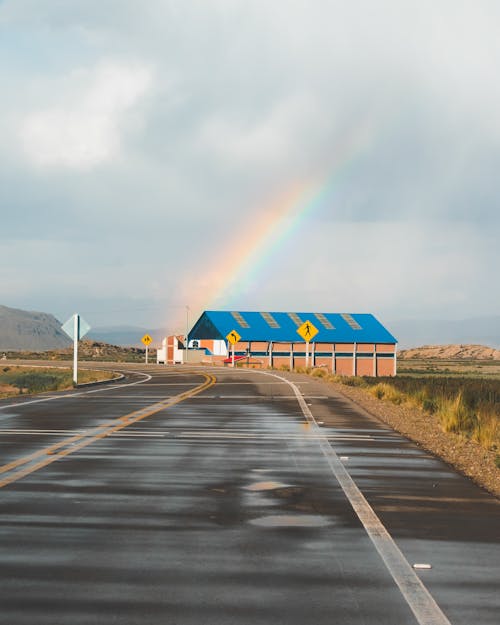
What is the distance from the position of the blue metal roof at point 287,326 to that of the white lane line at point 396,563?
87600 millimetres

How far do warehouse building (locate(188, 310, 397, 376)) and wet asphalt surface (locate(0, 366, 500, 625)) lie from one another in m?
81.0

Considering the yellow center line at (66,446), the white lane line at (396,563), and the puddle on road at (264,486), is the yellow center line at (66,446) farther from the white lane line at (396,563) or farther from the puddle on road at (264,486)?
the white lane line at (396,563)

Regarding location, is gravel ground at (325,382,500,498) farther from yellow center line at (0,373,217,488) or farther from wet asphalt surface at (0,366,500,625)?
yellow center line at (0,373,217,488)

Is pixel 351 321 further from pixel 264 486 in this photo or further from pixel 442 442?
pixel 264 486

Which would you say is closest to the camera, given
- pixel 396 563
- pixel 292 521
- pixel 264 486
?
pixel 396 563

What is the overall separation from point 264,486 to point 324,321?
314ft

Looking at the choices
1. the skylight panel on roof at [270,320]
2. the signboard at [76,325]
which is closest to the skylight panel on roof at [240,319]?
the skylight panel on roof at [270,320]

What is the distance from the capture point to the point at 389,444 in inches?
658

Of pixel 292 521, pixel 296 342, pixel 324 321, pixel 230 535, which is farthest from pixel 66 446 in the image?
pixel 324 321

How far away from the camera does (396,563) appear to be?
23.9ft

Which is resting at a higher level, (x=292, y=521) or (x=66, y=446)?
(x=66, y=446)

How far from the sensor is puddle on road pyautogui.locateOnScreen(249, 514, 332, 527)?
882cm

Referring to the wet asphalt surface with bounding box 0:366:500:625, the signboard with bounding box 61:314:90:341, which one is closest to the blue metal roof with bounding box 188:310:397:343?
the signboard with bounding box 61:314:90:341

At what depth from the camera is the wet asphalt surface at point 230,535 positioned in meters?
6.05
